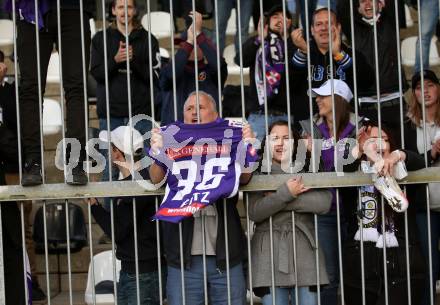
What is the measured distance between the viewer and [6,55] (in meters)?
11.8

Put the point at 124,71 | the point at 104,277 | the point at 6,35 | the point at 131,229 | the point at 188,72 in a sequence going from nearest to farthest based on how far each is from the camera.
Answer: the point at 131,229
the point at 188,72
the point at 124,71
the point at 104,277
the point at 6,35

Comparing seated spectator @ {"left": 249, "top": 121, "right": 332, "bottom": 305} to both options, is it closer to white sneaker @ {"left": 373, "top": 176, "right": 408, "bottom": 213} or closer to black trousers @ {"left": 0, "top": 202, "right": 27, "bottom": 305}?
white sneaker @ {"left": 373, "top": 176, "right": 408, "bottom": 213}

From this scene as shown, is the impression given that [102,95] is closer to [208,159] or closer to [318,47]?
[318,47]

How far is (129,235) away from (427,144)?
6.69 feet

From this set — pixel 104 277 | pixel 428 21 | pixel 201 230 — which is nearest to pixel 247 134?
pixel 201 230

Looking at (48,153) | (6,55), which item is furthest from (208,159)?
(6,55)

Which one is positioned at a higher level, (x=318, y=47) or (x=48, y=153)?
(x=318, y=47)

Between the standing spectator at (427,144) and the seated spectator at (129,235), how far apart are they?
5.64 ft

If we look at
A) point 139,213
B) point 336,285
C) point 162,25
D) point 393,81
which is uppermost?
point 162,25

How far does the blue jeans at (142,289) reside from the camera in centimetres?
780

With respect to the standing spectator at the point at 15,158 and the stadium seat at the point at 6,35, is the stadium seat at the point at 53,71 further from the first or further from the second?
the standing spectator at the point at 15,158

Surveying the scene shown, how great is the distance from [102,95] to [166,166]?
8.17 feet

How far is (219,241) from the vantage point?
727 centimetres

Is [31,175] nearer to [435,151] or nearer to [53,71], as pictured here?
[435,151]
